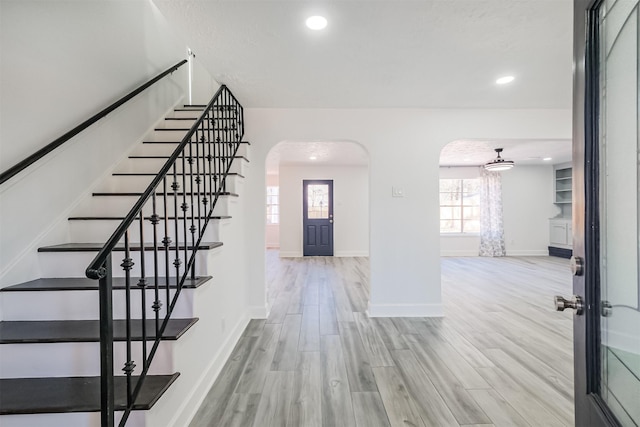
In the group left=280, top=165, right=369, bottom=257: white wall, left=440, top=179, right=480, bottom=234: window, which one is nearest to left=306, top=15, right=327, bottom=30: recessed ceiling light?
left=280, top=165, right=369, bottom=257: white wall

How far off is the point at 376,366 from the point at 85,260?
2183 mm

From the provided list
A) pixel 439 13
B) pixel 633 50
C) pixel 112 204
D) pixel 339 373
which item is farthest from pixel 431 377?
pixel 112 204

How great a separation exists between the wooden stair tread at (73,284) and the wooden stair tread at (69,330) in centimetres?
18

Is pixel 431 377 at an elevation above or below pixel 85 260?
below

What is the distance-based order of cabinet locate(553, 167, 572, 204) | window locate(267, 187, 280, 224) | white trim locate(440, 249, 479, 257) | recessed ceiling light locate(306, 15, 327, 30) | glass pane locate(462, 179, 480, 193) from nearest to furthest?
recessed ceiling light locate(306, 15, 327, 30)
cabinet locate(553, 167, 572, 204)
white trim locate(440, 249, 479, 257)
glass pane locate(462, 179, 480, 193)
window locate(267, 187, 280, 224)

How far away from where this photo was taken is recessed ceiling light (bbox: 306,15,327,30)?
1.73 meters

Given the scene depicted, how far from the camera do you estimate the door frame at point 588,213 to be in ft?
2.61

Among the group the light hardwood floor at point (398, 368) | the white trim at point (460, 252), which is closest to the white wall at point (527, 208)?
the white trim at point (460, 252)

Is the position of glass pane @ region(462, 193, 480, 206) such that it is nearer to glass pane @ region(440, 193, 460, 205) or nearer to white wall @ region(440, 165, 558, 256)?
glass pane @ region(440, 193, 460, 205)

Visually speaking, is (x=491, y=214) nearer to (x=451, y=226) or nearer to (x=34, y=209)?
(x=451, y=226)

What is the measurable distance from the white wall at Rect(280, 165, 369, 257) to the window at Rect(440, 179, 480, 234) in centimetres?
236

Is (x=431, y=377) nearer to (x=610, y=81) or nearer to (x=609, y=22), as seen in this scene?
(x=610, y=81)

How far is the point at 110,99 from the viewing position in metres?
2.45

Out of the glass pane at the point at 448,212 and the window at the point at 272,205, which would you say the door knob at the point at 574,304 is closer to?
the glass pane at the point at 448,212
